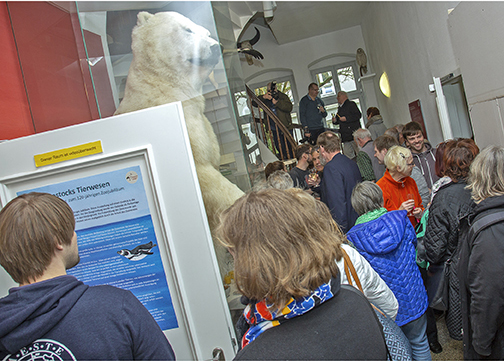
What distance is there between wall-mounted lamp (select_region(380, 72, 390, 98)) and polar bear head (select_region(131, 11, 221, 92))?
7.67 m

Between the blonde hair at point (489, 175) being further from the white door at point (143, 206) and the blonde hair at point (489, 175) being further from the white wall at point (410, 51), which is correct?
the white wall at point (410, 51)

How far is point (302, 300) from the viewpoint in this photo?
901mm

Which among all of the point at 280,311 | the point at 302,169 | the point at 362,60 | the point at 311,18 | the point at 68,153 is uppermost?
the point at 311,18

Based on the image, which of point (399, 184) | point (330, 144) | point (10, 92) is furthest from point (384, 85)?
point (10, 92)

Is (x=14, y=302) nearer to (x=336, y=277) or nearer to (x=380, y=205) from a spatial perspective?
(x=336, y=277)

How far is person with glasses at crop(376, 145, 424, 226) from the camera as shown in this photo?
9.66 ft

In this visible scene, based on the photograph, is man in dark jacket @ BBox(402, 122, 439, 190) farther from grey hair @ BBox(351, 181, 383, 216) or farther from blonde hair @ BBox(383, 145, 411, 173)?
grey hair @ BBox(351, 181, 383, 216)

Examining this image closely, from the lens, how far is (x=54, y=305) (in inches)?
38.4

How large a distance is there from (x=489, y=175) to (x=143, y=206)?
1.60 metres

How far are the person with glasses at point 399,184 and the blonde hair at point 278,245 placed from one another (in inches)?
83.1

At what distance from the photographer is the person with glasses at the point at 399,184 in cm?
295

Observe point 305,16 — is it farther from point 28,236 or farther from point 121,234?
point 28,236

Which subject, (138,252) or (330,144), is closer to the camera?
(138,252)

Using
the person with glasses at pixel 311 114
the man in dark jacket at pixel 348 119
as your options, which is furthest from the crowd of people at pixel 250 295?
the person with glasses at pixel 311 114
